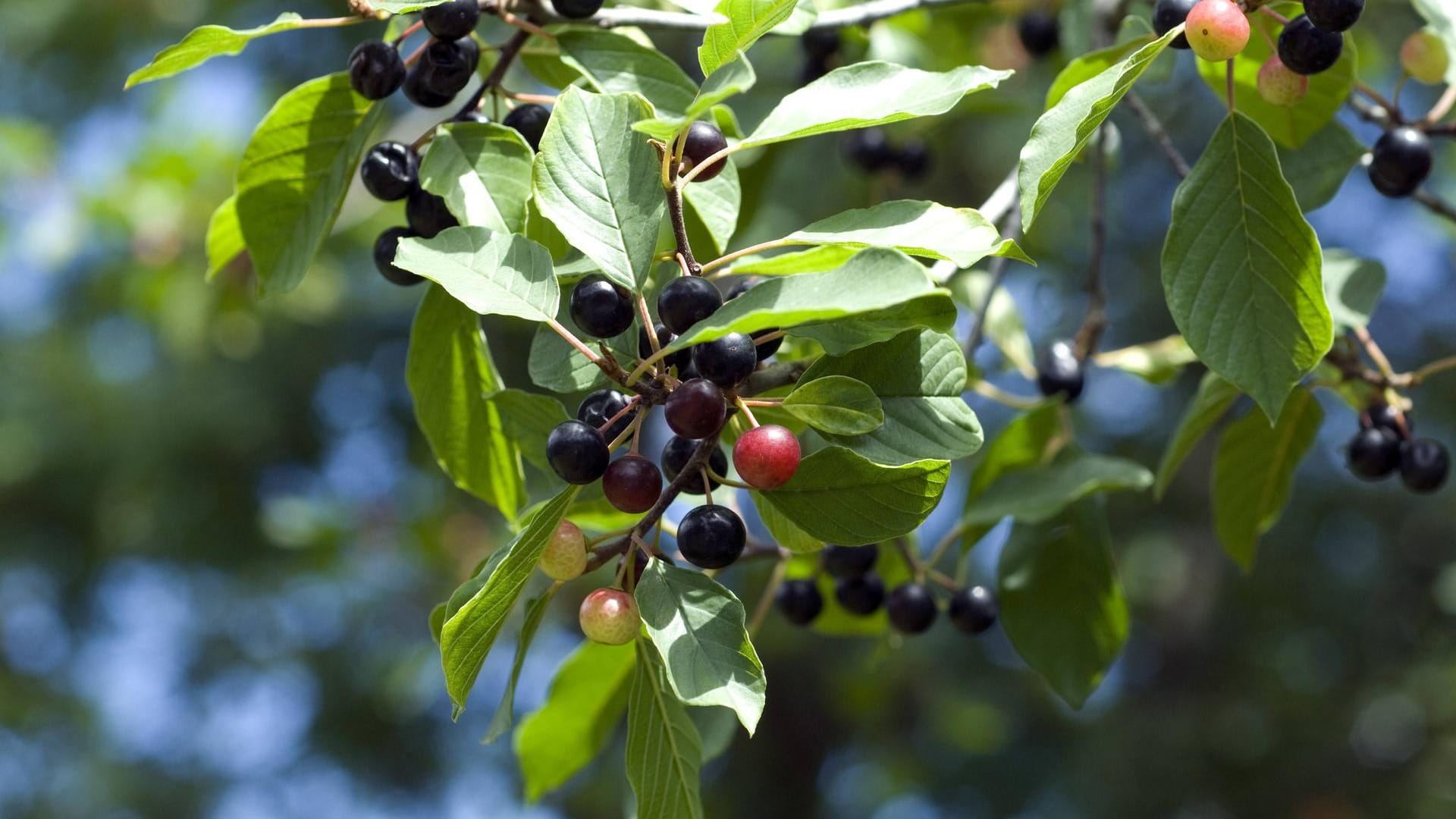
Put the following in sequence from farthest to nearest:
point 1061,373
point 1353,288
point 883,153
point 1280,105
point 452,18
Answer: point 883,153 < point 1061,373 < point 1353,288 < point 1280,105 < point 452,18

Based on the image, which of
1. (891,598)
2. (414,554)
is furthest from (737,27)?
(414,554)

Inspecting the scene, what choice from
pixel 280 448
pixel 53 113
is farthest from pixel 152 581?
pixel 53 113

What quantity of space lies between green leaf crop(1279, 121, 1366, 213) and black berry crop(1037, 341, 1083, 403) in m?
0.45

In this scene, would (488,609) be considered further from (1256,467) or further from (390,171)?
(1256,467)

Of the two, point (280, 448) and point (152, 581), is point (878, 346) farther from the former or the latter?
point (152, 581)

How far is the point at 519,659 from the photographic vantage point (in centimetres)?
119


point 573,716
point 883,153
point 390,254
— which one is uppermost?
point 390,254

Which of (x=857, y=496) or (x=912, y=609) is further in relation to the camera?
(x=912, y=609)

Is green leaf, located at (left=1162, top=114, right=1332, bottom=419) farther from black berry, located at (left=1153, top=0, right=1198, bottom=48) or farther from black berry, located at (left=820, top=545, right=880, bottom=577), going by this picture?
black berry, located at (left=820, top=545, right=880, bottom=577)

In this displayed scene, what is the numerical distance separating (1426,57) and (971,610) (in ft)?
3.20

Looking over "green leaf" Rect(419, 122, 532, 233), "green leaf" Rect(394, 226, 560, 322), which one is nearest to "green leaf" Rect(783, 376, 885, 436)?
"green leaf" Rect(394, 226, 560, 322)

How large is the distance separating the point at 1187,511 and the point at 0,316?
6.20 meters

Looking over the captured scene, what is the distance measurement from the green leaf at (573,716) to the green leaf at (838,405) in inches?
30.0

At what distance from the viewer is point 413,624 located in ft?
17.9
